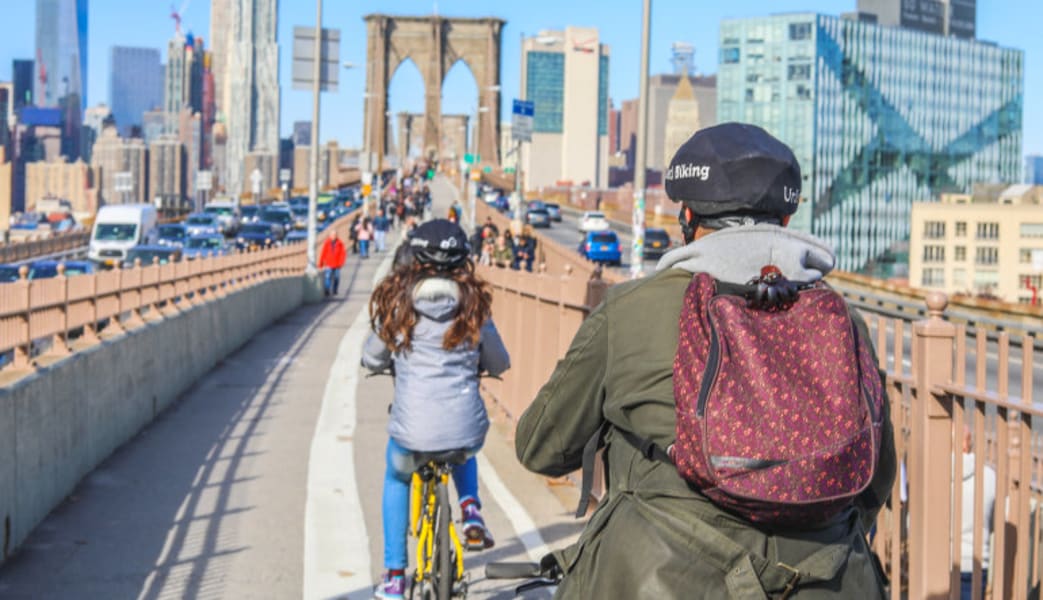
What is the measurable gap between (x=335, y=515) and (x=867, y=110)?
464 feet

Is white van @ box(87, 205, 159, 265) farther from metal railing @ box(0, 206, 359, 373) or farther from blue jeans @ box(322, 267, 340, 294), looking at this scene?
metal railing @ box(0, 206, 359, 373)

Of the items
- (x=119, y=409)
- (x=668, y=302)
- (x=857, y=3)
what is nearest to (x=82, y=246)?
(x=119, y=409)

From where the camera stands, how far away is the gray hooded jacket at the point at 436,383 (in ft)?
20.1

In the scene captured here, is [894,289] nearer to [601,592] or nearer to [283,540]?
[283,540]

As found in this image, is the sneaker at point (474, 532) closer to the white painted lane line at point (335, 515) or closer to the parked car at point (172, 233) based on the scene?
the white painted lane line at point (335, 515)

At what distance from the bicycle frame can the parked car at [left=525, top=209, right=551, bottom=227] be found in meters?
86.9

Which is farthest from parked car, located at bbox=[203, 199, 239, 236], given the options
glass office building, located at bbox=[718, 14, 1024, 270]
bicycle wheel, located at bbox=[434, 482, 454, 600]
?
glass office building, located at bbox=[718, 14, 1024, 270]

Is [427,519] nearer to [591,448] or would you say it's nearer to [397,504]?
[397,504]

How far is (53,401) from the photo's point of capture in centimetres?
927

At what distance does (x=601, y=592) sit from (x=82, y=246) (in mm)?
70565

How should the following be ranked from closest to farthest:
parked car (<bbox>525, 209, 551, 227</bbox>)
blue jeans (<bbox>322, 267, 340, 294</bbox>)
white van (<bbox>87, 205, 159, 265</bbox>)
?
blue jeans (<bbox>322, 267, 340, 294</bbox>), white van (<bbox>87, 205, 159, 265</bbox>), parked car (<bbox>525, 209, 551, 227</bbox>)

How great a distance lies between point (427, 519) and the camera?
6031 mm

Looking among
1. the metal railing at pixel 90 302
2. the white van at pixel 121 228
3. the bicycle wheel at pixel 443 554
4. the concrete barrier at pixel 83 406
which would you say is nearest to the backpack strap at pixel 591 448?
the bicycle wheel at pixel 443 554

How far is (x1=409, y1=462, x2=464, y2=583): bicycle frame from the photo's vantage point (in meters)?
5.97
